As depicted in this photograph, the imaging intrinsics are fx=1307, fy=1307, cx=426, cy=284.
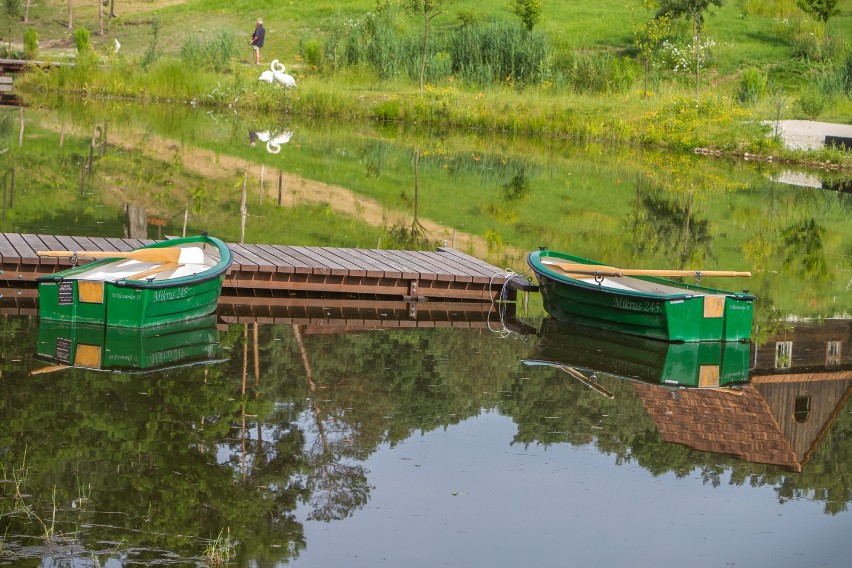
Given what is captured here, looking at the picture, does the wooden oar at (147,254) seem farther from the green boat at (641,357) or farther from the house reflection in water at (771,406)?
the house reflection in water at (771,406)

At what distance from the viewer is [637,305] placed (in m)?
13.8

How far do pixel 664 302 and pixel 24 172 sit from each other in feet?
44.6

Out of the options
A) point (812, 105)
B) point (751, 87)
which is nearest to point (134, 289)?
point (812, 105)

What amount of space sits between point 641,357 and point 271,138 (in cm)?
2016

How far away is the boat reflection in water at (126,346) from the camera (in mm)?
11414

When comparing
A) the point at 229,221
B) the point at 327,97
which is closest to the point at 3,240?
the point at 229,221

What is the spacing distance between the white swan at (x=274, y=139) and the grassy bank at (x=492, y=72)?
477 cm

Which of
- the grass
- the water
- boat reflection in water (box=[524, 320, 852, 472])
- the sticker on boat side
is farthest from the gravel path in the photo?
the grass

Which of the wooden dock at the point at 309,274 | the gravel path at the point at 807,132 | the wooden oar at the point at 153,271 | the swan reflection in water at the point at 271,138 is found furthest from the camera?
the gravel path at the point at 807,132

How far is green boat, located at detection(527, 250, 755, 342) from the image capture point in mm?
13633

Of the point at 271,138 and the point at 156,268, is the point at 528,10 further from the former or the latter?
the point at 156,268

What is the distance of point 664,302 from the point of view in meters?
13.6

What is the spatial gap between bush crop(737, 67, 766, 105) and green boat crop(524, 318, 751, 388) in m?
27.7

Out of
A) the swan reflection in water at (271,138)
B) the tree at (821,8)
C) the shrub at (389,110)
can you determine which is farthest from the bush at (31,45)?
the tree at (821,8)
